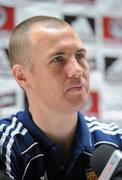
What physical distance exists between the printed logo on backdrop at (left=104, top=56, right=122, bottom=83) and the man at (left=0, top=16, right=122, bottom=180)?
794mm

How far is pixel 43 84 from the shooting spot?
0.81 meters

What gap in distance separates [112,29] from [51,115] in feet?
3.05

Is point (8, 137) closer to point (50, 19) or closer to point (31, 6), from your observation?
point (50, 19)

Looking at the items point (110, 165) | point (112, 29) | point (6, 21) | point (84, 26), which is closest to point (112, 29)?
point (112, 29)

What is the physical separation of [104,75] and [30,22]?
0.80 m

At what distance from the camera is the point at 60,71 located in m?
0.79

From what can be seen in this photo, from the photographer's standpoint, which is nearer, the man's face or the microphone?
the microphone

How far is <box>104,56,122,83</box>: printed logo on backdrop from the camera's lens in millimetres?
1664

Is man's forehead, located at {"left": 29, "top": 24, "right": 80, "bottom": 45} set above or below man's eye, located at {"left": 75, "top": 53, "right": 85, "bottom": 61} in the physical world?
above

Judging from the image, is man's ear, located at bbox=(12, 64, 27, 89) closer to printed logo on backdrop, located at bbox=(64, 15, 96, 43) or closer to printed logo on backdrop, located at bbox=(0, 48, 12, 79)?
printed logo on backdrop, located at bbox=(0, 48, 12, 79)

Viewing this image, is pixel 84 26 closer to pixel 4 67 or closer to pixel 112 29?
pixel 112 29

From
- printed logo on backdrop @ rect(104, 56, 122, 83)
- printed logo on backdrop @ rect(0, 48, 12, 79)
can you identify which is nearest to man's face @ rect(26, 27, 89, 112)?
printed logo on backdrop @ rect(0, 48, 12, 79)

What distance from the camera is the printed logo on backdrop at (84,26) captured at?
1.63m

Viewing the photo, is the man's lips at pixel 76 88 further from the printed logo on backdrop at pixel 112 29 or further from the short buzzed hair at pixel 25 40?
the printed logo on backdrop at pixel 112 29
